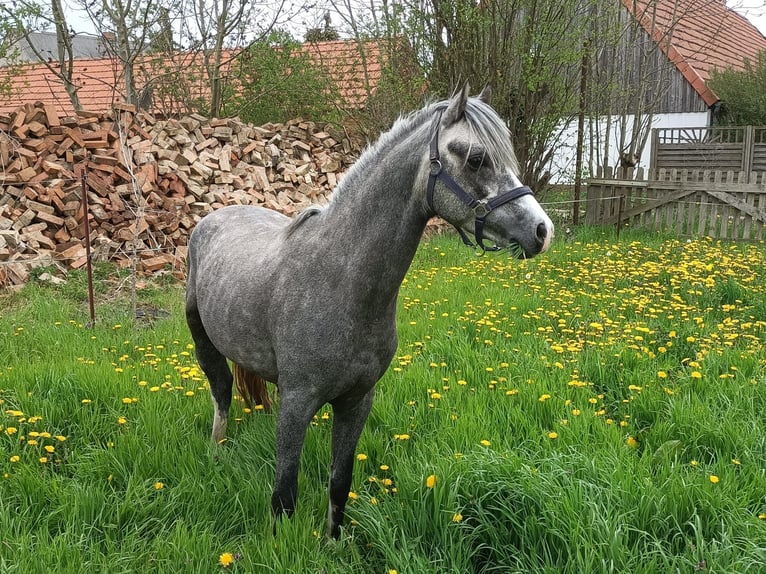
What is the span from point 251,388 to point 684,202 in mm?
8812

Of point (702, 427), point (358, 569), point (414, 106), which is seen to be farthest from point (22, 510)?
point (414, 106)

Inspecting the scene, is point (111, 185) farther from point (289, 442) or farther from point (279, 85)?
point (289, 442)

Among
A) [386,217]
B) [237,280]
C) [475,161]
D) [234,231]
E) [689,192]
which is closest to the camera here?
[475,161]

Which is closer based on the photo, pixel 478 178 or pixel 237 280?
pixel 478 178

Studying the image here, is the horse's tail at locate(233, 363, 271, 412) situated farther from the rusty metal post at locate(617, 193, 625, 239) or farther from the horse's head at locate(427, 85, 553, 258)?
the rusty metal post at locate(617, 193, 625, 239)

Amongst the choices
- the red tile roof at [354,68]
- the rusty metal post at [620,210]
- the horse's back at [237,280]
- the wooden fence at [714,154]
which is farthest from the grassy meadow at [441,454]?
the wooden fence at [714,154]

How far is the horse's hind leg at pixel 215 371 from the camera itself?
3584 mm

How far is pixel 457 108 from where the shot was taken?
6.97 ft

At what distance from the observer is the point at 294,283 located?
98.5 inches

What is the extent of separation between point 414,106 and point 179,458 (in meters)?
9.52

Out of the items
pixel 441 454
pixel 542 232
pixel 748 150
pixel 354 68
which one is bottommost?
pixel 441 454

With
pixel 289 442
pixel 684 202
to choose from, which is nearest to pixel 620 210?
pixel 684 202

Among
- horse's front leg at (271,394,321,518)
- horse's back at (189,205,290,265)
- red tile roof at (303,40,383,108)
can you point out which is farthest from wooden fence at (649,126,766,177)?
horse's front leg at (271,394,321,518)

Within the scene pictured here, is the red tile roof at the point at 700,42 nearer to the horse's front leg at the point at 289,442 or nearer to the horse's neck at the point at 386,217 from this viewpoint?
the horse's neck at the point at 386,217
